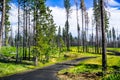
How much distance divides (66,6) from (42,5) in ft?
159

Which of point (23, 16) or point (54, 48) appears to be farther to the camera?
point (54, 48)

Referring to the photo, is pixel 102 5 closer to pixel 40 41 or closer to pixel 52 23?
pixel 40 41

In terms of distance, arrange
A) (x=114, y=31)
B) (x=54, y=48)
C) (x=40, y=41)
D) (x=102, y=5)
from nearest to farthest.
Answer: (x=102, y=5) → (x=40, y=41) → (x=54, y=48) → (x=114, y=31)

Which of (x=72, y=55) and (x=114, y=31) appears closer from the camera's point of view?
(x=72, y=55)

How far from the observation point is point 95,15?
99.2 m

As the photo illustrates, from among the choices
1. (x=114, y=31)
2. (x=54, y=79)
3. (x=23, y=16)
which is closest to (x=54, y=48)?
(x=23, y=16)

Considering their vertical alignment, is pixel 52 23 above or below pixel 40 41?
above

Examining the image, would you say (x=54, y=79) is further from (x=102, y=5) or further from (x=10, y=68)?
(x=10, y=68)

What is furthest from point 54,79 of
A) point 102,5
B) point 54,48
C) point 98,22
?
point 98,22

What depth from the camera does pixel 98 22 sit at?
3900 inches

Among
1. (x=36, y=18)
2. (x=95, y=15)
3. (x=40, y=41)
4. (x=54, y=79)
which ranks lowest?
(x=54, y=79)

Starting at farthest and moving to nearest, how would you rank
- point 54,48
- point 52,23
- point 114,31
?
point 114,31 → point 52,23 → point 54,48

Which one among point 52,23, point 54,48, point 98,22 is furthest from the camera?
point 98,22

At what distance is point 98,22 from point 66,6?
14185 millimetres
